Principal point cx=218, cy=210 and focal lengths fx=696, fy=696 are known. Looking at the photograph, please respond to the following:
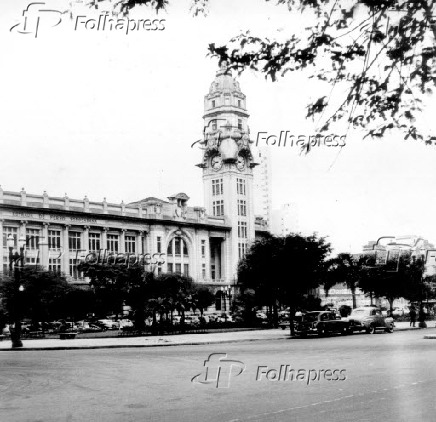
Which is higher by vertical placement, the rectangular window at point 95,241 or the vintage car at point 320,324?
the rectangular window at point 95,241

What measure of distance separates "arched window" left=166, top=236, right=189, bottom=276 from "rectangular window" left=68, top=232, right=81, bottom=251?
514 inches

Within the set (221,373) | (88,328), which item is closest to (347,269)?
(88,328)

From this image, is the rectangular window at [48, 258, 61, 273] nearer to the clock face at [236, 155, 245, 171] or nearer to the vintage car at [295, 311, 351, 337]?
the clock face at [236, 155, 245, 171]

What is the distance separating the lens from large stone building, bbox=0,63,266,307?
233 feet

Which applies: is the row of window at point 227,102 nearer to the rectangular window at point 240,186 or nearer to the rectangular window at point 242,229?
the rectangular window at point 240,186

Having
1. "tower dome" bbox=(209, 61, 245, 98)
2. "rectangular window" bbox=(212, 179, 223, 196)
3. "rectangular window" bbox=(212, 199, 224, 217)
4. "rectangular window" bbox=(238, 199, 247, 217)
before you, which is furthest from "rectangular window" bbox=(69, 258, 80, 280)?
"tower dome" bbox=(209, 61, 245, 98)

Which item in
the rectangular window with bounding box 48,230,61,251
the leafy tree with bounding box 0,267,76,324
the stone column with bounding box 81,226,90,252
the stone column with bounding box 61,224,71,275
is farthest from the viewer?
the stone column with bounding box 81,226,90,252

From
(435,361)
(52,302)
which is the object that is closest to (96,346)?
(435,361)

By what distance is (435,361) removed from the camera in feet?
58.4

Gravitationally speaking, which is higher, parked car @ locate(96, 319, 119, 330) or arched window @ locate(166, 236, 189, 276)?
arched window @ locate(166, 236, 189, 276)


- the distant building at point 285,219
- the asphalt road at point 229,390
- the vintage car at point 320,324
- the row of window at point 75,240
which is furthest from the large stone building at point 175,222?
the distant building at point 285,219

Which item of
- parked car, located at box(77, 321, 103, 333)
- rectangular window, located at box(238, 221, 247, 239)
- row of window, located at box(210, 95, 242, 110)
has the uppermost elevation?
row of window, located at box(210, 95, 242, 110)

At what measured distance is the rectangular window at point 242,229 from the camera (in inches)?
3752

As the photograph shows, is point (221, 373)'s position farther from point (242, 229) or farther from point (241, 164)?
point (242, 229)
